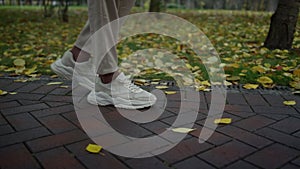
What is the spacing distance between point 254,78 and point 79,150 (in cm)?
172

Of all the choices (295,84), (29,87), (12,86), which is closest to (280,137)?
(295,84)

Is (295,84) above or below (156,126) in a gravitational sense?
above

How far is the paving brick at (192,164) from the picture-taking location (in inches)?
51.2

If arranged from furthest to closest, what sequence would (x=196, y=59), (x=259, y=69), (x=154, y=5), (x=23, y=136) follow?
(x=154, y=5) → (x=196, y=59) → (x=259, y=69) → (x=23, y=136)

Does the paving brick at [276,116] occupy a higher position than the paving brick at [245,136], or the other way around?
the paving brick at [276,116]

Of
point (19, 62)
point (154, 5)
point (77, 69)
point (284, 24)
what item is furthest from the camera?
point (154, 5)

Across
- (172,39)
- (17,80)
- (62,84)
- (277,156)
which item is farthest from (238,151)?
(172,39)

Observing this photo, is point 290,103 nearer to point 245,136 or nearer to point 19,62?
point 245,136

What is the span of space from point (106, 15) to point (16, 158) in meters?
0.94

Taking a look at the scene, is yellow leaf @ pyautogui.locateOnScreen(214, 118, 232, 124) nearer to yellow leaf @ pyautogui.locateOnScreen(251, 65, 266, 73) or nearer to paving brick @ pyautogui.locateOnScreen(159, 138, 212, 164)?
paving brick @ pyautogui.locateOnScreen(159, 138, 212, 164)

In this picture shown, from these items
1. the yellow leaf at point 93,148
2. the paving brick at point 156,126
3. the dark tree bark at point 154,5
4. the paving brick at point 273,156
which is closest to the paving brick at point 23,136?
the yellow leaf at point 93,148

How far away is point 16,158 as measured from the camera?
1354 mm

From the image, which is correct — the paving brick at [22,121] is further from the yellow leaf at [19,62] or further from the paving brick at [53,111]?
the yellow leaf at [19,62]

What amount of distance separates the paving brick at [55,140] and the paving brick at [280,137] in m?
0.95
